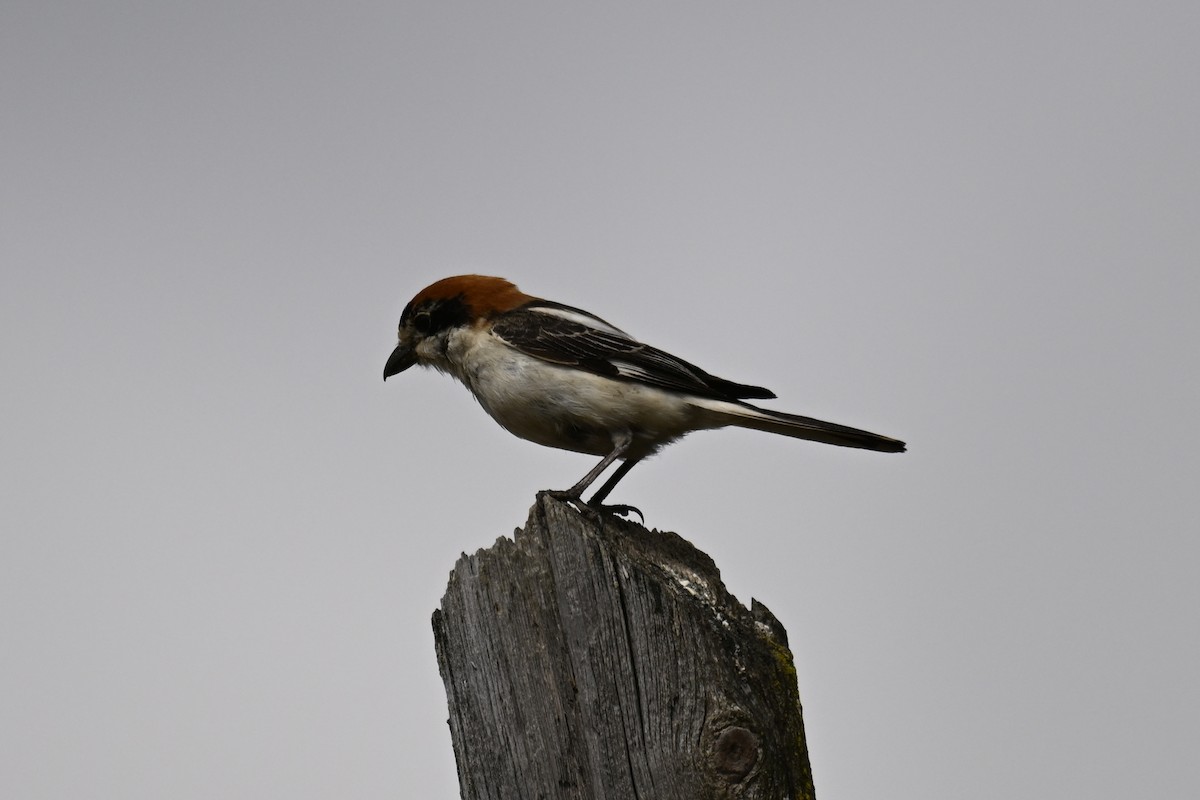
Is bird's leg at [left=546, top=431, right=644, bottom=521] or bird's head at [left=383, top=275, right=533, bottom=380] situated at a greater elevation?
bird's head at [left=383, top=275, right=533, bottom=380]

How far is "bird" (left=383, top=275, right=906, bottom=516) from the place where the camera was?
5.08 m

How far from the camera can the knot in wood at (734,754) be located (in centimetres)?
296

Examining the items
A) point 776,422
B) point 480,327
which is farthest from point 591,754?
point 480,327

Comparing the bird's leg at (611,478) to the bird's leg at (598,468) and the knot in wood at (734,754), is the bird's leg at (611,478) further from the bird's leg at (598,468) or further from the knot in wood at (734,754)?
the knot in wood at (734,754)

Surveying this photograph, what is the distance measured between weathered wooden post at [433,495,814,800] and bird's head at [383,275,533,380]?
7.72 ft

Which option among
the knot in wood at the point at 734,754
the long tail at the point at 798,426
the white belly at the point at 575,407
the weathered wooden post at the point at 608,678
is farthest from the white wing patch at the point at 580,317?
the knot in wood at the point at 734,754

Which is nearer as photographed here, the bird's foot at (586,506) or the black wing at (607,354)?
the bird's foot at (586,506)

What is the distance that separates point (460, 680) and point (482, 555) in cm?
37

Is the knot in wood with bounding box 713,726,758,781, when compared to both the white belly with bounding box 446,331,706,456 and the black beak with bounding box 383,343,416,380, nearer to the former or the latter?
the white belly with bounding box 446,331,706,456

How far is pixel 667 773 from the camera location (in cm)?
298

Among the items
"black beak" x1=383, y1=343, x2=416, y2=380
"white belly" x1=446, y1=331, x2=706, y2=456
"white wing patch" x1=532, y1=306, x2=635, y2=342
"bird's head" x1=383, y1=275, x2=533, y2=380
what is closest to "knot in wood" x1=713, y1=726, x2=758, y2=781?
"white belly" x1=446, y1=331, x2=706, y2=456

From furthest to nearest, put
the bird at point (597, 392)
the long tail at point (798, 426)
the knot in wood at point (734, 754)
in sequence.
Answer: the bird at point (597, 392)
the long tail at point (798, 426)
the knot in wood at point (734, 754)

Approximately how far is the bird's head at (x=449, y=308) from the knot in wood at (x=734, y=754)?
3028 millimetres

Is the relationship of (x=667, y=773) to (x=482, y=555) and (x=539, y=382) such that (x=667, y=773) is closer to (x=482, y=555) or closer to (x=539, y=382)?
(x=482, y=555)
